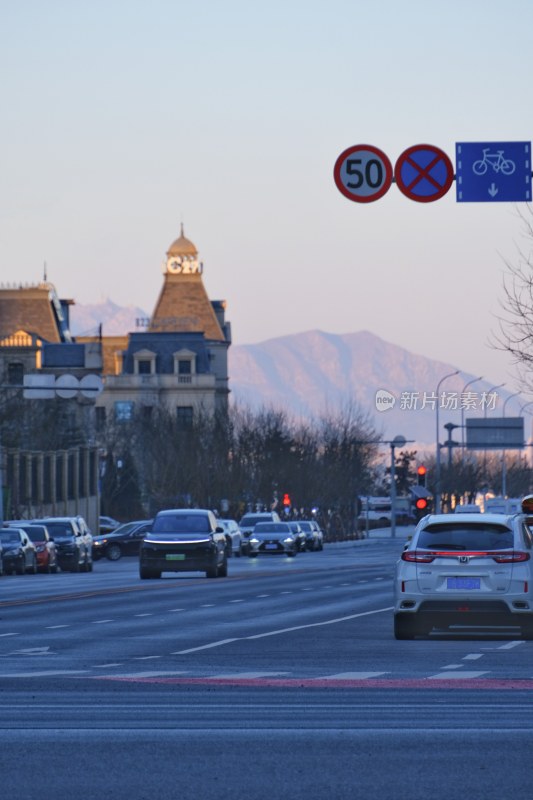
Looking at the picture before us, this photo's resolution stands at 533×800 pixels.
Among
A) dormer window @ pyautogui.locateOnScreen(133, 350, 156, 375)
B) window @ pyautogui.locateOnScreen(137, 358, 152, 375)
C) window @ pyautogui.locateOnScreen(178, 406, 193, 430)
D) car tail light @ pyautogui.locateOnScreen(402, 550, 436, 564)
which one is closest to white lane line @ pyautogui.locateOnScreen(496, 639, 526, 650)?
car tail light @ pyautogui.locateOnScreen(402, 550, 436, 564)

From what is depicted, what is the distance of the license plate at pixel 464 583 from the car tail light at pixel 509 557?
35 cm

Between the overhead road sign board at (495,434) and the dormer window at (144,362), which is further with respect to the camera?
the dormer window at (144,362)

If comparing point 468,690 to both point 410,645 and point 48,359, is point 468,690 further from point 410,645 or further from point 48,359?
point 48,359

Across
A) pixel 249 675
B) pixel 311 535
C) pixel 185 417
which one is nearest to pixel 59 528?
pixel 311 535

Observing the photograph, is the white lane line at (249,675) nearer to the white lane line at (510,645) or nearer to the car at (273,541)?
the white lane line at (510,645)

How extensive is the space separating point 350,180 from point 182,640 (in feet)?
19.7

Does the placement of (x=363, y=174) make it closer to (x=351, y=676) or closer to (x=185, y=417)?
(x=351, y=676)

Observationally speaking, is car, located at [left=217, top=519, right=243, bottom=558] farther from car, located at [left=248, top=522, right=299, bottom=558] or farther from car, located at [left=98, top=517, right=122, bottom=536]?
car, located at [left=98, top=517, right=122, bottom=536]

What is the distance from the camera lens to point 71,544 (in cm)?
6022

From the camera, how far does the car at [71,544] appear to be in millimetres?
59875

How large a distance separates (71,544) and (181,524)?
15932mm

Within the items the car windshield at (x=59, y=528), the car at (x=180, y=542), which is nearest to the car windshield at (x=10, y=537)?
the car windshield at (x=59, y=528)

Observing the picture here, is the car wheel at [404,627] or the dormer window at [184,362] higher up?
the dormer window at [184,362]

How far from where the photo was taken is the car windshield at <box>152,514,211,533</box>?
4475 centimetres
